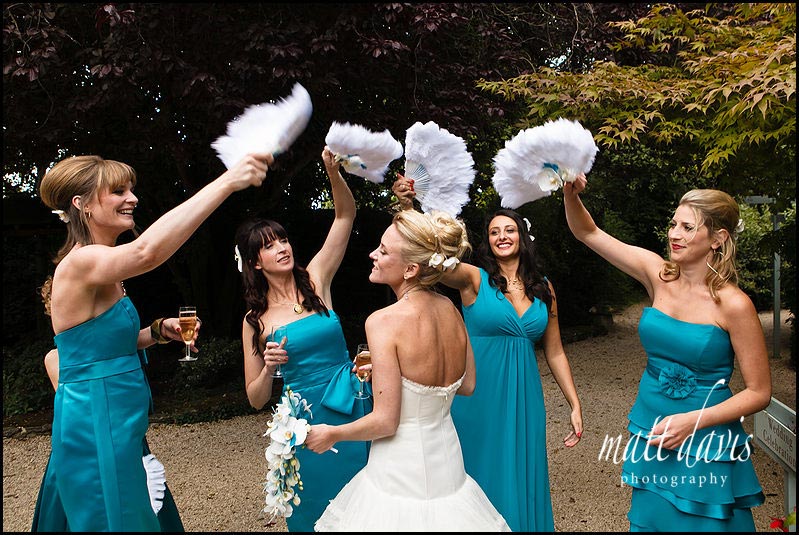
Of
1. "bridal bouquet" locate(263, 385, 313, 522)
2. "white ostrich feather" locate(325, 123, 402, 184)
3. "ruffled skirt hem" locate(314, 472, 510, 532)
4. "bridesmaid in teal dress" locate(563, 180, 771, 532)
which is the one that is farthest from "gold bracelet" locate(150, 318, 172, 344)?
"bridesmaid in teal dress" locate(563, 180, 771, 532)

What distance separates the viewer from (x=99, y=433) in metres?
2.75

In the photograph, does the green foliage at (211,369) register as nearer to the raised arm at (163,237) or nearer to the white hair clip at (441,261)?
the raised arm at (163,237)

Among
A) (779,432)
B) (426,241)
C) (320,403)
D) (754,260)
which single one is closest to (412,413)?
(426,241)

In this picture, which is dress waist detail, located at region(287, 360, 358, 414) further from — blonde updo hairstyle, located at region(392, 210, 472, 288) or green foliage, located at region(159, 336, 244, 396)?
green foliage, located at region(159, 336, 244, 396)

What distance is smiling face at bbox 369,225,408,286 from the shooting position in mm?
2621

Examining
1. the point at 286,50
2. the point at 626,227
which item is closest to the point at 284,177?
the point at 286,50

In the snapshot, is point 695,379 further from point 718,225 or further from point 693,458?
point 718,225

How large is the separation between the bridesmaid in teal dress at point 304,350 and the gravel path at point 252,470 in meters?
1.72

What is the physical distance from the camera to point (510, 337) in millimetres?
3811

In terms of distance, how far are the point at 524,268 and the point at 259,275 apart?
1.55 metres

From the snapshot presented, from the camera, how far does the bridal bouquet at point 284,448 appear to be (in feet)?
8.10

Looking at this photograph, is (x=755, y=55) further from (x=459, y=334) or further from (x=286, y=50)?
(x=286, y=50)

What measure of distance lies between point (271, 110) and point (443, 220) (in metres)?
0.87

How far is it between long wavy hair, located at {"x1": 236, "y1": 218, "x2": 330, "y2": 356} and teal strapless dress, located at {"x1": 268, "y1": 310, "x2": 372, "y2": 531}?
152 mm
